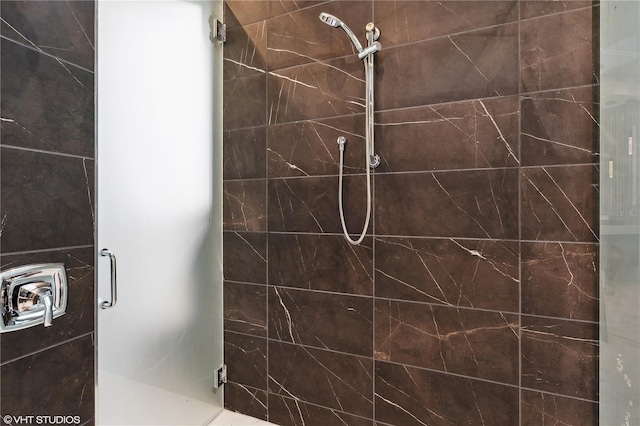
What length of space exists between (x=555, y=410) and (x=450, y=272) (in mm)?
618

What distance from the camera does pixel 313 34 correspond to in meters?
1.78

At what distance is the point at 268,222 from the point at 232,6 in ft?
3.91

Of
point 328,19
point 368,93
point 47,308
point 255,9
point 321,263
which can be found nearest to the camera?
point 47,308

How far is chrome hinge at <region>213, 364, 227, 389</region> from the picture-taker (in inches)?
76.5

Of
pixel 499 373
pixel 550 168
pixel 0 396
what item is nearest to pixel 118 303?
pixel 0 396

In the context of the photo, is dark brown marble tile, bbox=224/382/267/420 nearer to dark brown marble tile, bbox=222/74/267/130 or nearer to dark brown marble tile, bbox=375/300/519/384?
dark brown marble tile, bbox=375/300/519/384

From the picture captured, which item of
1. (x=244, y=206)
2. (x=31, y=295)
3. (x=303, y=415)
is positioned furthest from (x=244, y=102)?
(x=303, y=415)

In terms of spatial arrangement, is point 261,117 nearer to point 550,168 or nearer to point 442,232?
point 442,232

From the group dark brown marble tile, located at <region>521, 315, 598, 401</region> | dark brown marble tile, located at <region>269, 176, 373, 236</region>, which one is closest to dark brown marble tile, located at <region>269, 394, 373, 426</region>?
dark brown marble tile, located at <region>521, 315, 598, 401</region>

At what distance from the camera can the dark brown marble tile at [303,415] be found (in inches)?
67.7

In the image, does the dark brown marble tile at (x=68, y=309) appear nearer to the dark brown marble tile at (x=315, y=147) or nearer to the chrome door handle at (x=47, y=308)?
the chrome door handle at (x=47, y=308)

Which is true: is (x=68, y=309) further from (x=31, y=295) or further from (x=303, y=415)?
(x=303, y=415)

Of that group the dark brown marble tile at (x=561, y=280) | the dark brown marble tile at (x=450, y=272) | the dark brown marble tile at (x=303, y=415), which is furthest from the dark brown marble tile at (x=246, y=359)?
the dark brown marble tile at (x=561, y=280)

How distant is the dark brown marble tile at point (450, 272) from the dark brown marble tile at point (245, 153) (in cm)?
75
